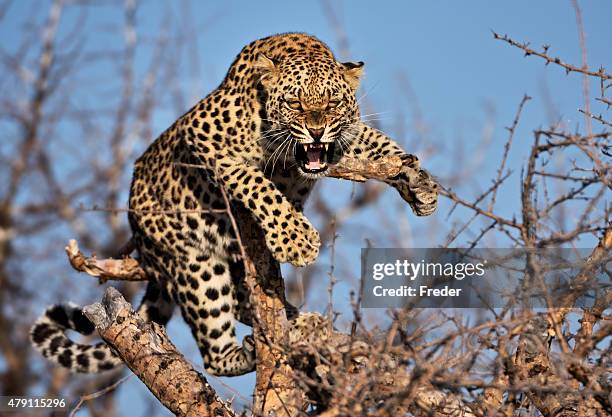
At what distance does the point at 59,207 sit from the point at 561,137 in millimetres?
15380

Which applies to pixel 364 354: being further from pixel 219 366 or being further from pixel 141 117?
pixel 141 117

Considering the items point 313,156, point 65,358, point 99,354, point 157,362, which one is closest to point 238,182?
point 313,156

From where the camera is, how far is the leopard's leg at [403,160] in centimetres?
780

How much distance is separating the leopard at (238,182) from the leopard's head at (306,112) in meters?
0.01

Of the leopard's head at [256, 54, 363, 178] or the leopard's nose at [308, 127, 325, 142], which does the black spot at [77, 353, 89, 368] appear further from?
the leopard's nose at [308, 127, 325, 142]

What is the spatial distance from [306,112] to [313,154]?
1.10ft

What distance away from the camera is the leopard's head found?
7.94 meters

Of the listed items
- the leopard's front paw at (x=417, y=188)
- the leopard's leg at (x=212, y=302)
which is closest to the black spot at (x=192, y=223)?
the leopard's leg at (x=212, y=302)

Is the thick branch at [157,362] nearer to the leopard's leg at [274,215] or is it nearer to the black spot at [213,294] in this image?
the leopard's leg at [274,215]

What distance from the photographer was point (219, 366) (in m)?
8.80

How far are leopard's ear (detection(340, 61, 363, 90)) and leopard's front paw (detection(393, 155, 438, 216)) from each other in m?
1.10

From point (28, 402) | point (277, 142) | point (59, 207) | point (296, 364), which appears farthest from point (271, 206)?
point (59, 207)

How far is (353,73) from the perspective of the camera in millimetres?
8688

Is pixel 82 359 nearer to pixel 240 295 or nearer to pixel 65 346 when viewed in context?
pixel 65 346
